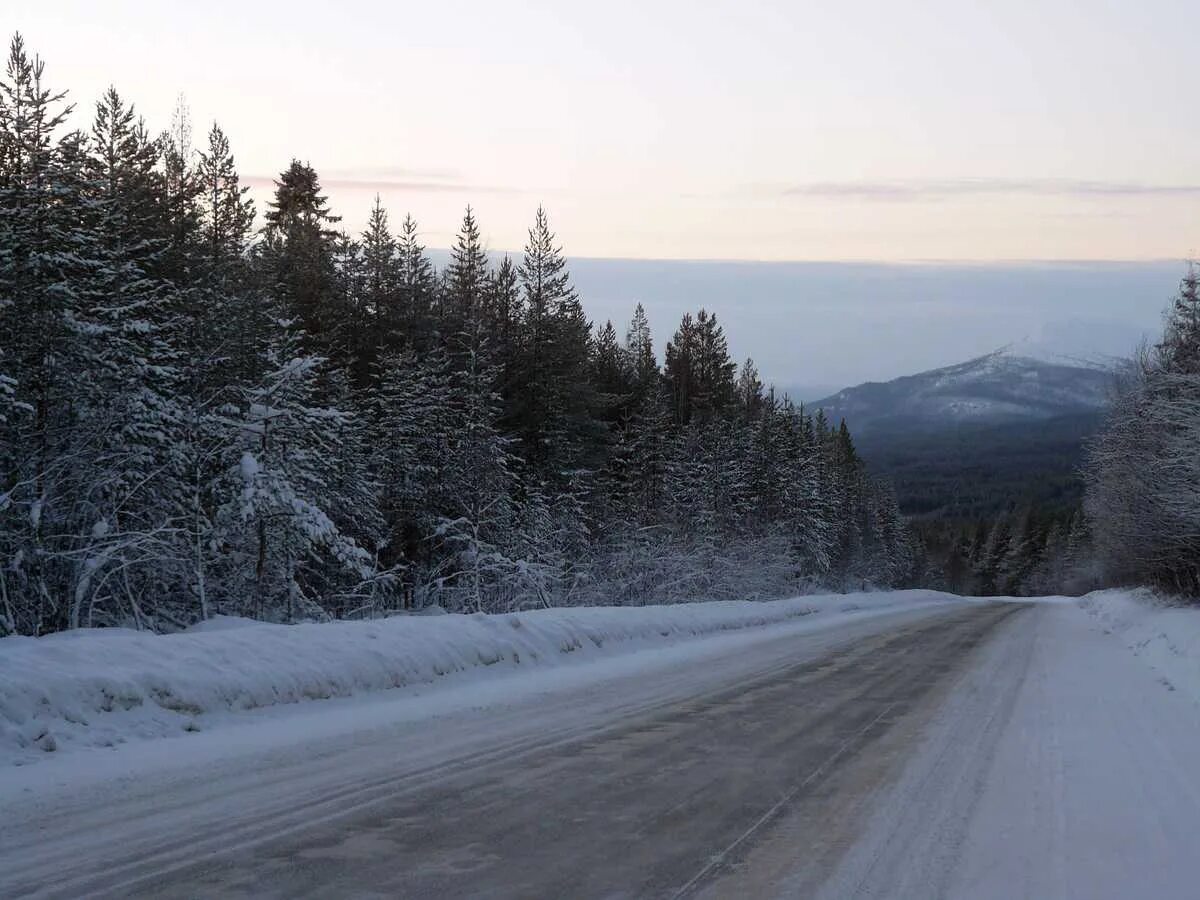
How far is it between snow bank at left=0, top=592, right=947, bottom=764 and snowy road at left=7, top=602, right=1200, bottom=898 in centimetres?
49

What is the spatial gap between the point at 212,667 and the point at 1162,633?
21.9 m

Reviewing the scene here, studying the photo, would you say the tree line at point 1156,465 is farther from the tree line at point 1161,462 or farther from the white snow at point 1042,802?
the white snow at point 1042,802

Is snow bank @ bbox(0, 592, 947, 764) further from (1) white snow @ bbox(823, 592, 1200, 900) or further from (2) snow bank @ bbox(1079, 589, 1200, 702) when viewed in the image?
(2) snow bank @ bbox(1079, 589, 1200, 702)

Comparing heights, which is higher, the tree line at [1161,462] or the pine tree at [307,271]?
the pine tree at [307,271]

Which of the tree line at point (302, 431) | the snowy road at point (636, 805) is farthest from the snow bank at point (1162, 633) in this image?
the tree line at point (302, 431)

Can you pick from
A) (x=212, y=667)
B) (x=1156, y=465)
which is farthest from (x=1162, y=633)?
(x=212, y=667)

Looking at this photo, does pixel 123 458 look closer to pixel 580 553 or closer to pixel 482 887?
pixel 482 887

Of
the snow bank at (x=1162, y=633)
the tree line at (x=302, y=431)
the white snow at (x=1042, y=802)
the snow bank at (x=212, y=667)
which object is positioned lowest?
the snow bank at (x=1162, y=633)

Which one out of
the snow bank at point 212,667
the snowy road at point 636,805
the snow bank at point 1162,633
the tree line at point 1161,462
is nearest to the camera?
the snowy road at point 636,805

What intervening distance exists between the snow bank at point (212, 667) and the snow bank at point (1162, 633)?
9.62 meters

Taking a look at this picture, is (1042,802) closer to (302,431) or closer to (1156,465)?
(302,431)

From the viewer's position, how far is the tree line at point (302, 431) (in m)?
19.0

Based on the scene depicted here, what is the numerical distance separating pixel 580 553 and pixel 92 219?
23.2 meters

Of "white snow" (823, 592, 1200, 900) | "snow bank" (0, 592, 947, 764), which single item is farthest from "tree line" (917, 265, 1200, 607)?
"snow bank" (0, 592, 947, 764)
